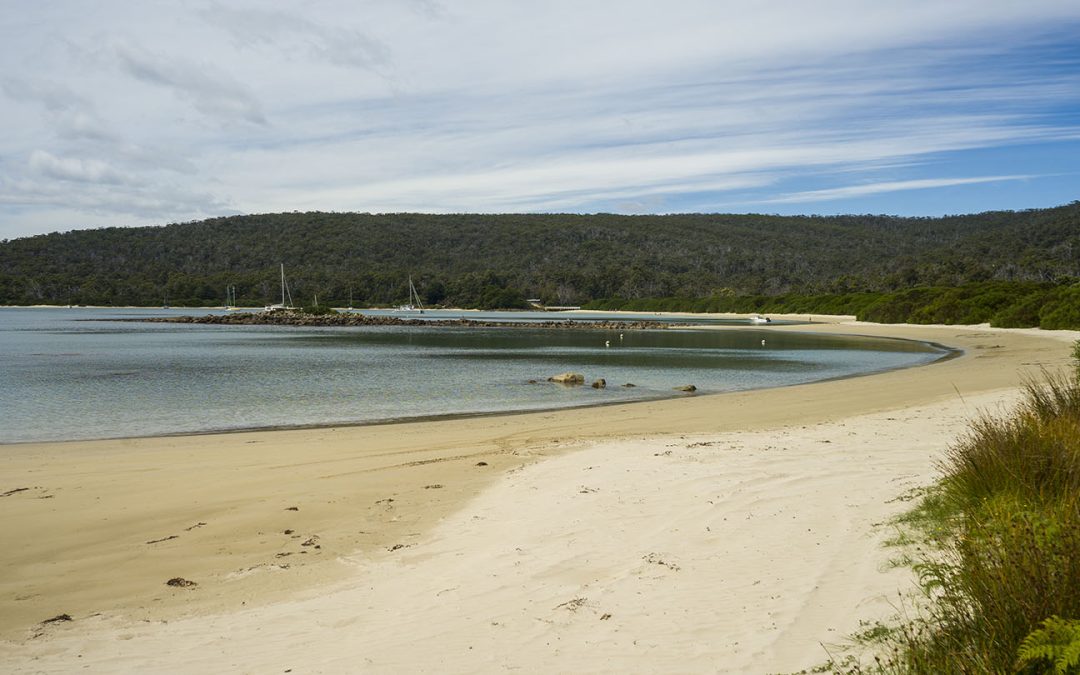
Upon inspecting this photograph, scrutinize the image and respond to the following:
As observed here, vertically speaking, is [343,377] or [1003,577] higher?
[1003,577]

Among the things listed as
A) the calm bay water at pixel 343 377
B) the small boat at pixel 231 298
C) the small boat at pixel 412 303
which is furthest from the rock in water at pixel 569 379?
the small boat at pixel 231 298

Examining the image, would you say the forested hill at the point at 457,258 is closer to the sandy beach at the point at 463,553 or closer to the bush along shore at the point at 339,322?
the bush along shore at the point at 339,322

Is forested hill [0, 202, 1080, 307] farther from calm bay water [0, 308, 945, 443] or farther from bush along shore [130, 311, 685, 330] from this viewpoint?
calm bay water [0, 308, 945, 443]

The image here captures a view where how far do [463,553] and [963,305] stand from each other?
224ft

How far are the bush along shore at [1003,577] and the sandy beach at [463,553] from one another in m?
0.41

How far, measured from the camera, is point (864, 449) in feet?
35.2

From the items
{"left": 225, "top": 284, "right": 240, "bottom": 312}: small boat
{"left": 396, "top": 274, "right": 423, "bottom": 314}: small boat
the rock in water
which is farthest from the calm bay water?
{"left": 225, "top": 284, "right": 240, "bottom": 312}: small boat

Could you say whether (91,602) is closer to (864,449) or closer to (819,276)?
(864,449)

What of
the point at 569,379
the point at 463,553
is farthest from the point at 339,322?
the point at 463,553

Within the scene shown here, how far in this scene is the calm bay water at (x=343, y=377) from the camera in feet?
66.1

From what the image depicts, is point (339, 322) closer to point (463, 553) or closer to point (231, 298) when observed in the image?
point (231, 298)

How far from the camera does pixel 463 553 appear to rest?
23.5ft

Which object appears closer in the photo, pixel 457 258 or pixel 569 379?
pixel 569 379

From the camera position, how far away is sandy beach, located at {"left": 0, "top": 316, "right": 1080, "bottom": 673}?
16.3ft
